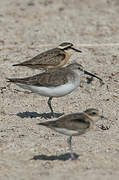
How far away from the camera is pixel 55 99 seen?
11.8 m

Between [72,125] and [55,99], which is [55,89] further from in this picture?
[72,125]

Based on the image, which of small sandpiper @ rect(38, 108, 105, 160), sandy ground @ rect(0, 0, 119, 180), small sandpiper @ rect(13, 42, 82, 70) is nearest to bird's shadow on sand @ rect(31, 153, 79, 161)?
sandy ground @ rect(0, 0, 119, 180)

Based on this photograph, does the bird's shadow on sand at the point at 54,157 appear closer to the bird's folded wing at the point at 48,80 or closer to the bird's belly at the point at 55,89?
the bird's belly at the point at 55,89

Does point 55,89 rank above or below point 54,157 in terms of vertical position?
above

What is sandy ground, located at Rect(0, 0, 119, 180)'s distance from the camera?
7.98 m

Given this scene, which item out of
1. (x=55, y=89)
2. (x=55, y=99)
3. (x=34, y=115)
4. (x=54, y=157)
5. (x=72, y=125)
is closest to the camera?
(x=72, y=125)

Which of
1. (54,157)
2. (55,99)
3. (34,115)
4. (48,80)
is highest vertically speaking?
(48,80)

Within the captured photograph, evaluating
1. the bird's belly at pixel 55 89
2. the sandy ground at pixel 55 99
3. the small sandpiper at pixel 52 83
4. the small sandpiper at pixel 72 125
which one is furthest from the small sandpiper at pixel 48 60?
the small sandpiper at pixel 72 125

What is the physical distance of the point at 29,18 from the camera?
60.9 feet

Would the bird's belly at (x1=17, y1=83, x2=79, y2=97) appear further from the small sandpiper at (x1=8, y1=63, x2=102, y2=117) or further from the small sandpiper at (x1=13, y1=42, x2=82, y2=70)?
the small sandpiper at (x1=13, y1=42, x2=82, y2=70)

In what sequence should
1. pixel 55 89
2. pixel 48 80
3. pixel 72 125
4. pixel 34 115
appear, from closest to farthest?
pixel 72 125, pixel 55 89, pixel 48 80, pixel 34 115

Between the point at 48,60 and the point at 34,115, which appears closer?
the point at 34,115

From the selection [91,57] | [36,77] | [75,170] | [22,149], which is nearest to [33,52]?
[91,57]

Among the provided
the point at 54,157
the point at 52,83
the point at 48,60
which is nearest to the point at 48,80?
the point at 52,83
